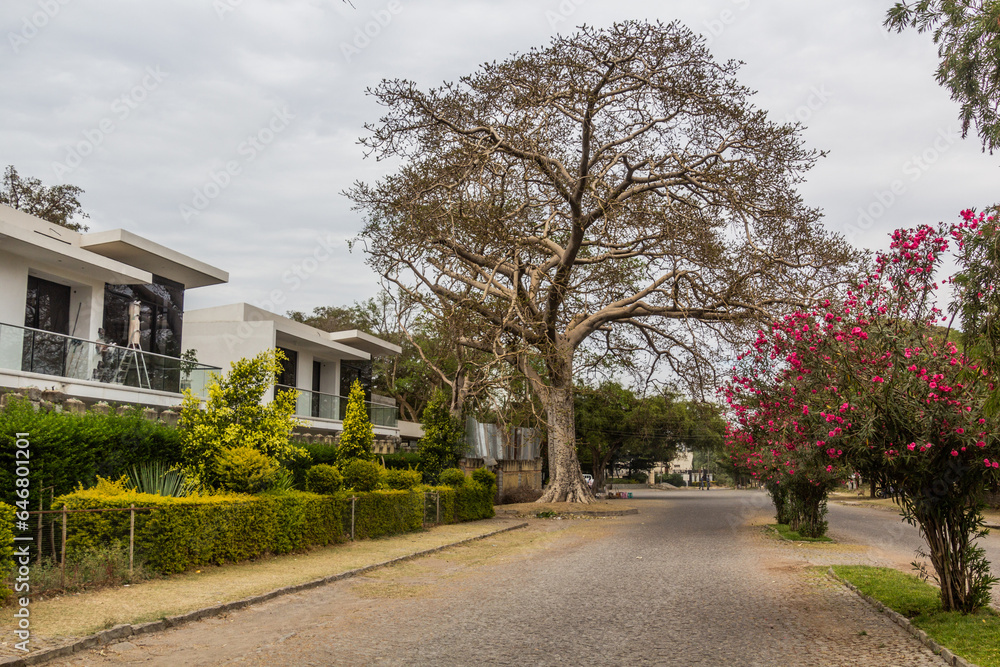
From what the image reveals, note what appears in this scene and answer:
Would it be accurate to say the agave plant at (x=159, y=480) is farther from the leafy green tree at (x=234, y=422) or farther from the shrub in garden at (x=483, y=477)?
the shrub in garden at (x=483, y=477)

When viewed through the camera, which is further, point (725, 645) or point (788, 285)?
point (788, 285)

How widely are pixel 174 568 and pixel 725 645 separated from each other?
793 cm

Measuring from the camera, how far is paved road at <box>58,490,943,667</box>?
284 inches

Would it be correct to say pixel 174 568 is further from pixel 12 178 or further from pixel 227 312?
pixel 12 178

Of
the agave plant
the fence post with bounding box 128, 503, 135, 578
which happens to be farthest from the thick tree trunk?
the fence post with bounding box 128, 503, 135, 578

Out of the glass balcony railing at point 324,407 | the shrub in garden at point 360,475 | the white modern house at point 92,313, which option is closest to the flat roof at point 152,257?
the white modern house at point 92,313

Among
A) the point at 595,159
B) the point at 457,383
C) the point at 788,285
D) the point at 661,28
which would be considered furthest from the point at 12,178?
the point at 788,285

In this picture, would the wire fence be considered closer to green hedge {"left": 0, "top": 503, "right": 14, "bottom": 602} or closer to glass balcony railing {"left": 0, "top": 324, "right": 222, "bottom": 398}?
green hedge {"left": 0, "top": 503, "right": 14, "bottom": 602}

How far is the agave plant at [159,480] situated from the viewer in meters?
13.6

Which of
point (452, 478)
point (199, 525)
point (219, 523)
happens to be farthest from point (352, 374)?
point (199, 525)

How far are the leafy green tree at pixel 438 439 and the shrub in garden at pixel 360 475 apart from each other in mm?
10210

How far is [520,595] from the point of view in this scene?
35.5 ft

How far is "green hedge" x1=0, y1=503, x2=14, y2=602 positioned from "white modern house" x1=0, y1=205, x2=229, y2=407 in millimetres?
8725

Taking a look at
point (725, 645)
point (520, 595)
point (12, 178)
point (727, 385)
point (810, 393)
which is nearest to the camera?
point (725, 645)
